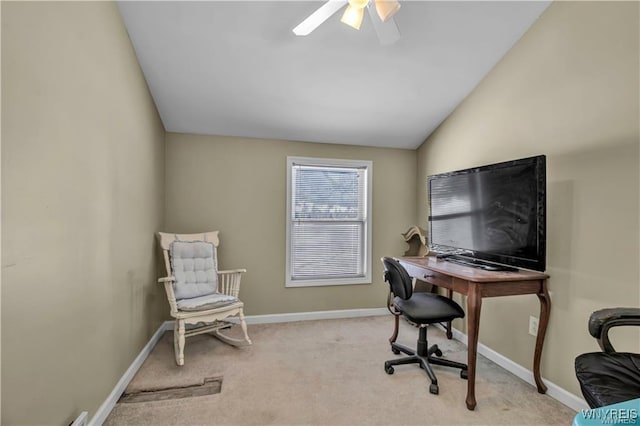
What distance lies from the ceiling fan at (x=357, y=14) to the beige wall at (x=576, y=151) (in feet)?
3.67

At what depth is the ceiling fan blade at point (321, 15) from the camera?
1.62 metres

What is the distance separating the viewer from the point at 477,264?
7.66ft

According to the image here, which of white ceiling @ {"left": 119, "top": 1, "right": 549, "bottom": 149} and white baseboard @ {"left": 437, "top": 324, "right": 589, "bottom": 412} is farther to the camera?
white ceiling @ {"left": 119, "top": 1, "right": 549, "bottom": 149}

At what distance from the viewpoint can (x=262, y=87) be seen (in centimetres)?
266

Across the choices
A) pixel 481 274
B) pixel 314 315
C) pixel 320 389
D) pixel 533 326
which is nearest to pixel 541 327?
pixel 533 326

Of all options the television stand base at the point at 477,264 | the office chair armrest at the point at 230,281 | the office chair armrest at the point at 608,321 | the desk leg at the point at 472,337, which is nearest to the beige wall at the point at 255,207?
the office chair armrest at the point at 230,281

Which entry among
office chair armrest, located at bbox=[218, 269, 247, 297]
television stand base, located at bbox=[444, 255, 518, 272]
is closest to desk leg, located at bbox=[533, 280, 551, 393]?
television stand base, located at bbox=[444, 255, 518, 272]

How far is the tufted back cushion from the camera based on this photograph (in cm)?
277

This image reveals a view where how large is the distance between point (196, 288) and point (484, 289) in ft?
7.75

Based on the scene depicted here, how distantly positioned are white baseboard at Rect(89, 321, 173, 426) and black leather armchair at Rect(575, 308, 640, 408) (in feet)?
7.51

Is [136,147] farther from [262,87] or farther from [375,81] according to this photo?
[375,81]

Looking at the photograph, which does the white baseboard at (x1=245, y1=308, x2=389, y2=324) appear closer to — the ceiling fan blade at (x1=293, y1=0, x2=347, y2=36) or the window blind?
the window blind

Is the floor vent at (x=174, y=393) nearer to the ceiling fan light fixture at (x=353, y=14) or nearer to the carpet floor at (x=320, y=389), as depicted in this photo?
the carpet floor at (x=320, y=389)

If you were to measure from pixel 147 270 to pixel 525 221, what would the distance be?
9.63 feet
